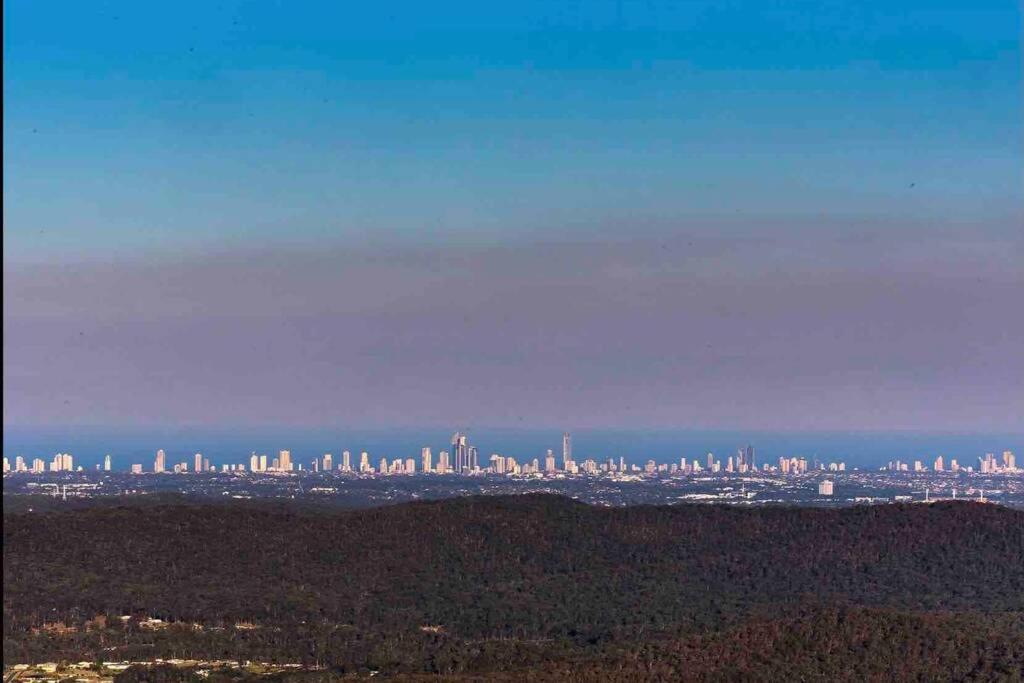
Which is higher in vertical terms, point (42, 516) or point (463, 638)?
point (42, 516)

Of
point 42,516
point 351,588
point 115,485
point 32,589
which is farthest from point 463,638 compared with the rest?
point 115,485

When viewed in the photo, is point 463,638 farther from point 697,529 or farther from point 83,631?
point 697,529

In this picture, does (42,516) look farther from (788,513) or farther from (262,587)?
(788,513)

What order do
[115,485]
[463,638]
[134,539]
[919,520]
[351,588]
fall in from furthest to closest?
[115,485]
[919,520]
[134,539]
[351,588]
[463,638]

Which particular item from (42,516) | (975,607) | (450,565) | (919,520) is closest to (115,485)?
(42,516)

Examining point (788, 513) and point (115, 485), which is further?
point (115, 485)

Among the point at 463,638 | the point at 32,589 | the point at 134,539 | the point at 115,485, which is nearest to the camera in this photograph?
the point at 463,638
